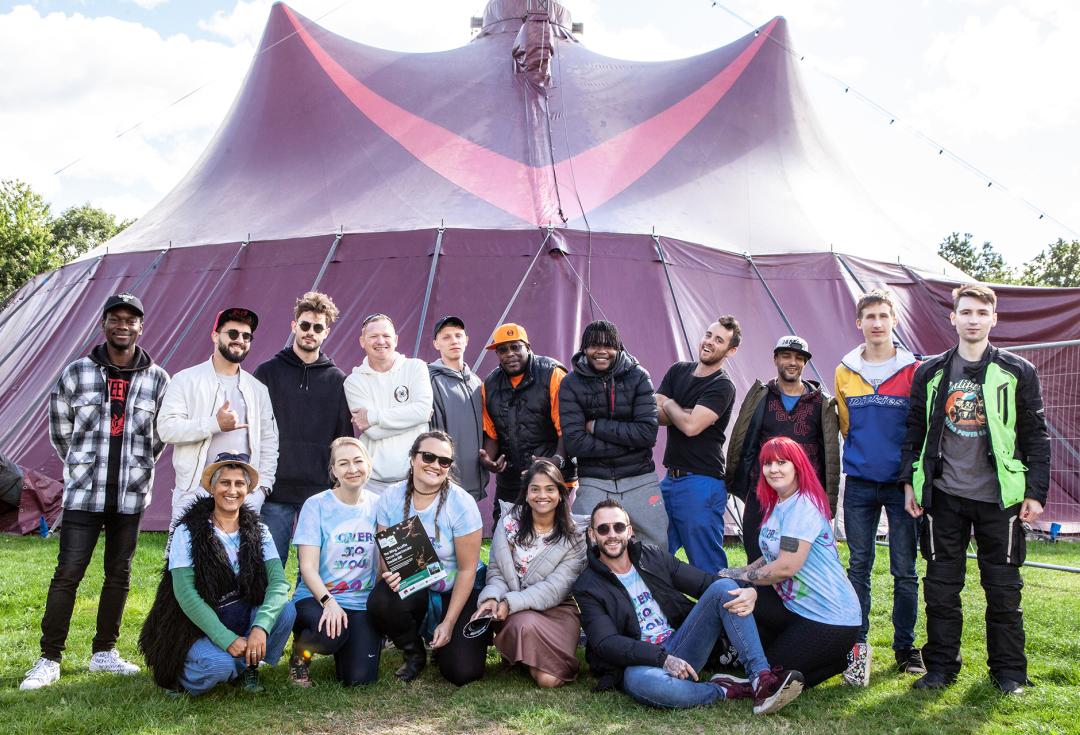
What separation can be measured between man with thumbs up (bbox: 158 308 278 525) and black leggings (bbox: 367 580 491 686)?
694 mm

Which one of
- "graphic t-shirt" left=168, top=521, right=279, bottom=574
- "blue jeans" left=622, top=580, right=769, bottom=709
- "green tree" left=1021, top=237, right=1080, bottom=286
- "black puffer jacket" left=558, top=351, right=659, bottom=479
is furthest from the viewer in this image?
"green tree" left=1021, top=237, right=1080, bottom=286

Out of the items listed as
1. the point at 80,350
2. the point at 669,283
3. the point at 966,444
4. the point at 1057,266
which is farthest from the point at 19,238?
the point at 1057,266

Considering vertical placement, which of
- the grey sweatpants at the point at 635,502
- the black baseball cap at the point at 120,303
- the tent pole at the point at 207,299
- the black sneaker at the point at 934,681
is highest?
the tent pole at the point at 207,299

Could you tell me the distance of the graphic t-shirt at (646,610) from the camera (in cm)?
345

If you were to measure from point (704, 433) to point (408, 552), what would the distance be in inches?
60.3

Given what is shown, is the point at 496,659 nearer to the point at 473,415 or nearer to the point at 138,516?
the point at 473,415

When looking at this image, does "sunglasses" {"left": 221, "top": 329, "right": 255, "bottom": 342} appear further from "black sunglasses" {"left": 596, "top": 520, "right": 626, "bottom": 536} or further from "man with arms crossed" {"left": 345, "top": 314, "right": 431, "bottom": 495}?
"black sunglasses" {"left": 596, "top": 520, "right": 626, "bottom": 536}

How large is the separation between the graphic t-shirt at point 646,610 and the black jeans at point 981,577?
1.02 meters

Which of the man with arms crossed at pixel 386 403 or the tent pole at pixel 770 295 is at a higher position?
the tent pole at pixel 770 295

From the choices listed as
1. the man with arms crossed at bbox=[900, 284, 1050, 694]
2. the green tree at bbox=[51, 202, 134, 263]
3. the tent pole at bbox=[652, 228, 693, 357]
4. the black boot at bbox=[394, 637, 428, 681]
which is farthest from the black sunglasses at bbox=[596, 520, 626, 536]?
the green tree at bbox=[51, 202, 134, 263]

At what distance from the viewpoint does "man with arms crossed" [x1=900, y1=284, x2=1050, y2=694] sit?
10.6 ft

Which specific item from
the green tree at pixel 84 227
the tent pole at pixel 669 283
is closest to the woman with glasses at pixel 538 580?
the tent pole at pixel 669 283

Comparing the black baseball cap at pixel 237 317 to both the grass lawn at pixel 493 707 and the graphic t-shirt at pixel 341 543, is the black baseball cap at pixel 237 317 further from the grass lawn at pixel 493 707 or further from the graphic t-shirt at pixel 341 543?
the grass lawn at pixel 493 707

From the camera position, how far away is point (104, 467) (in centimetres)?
346
